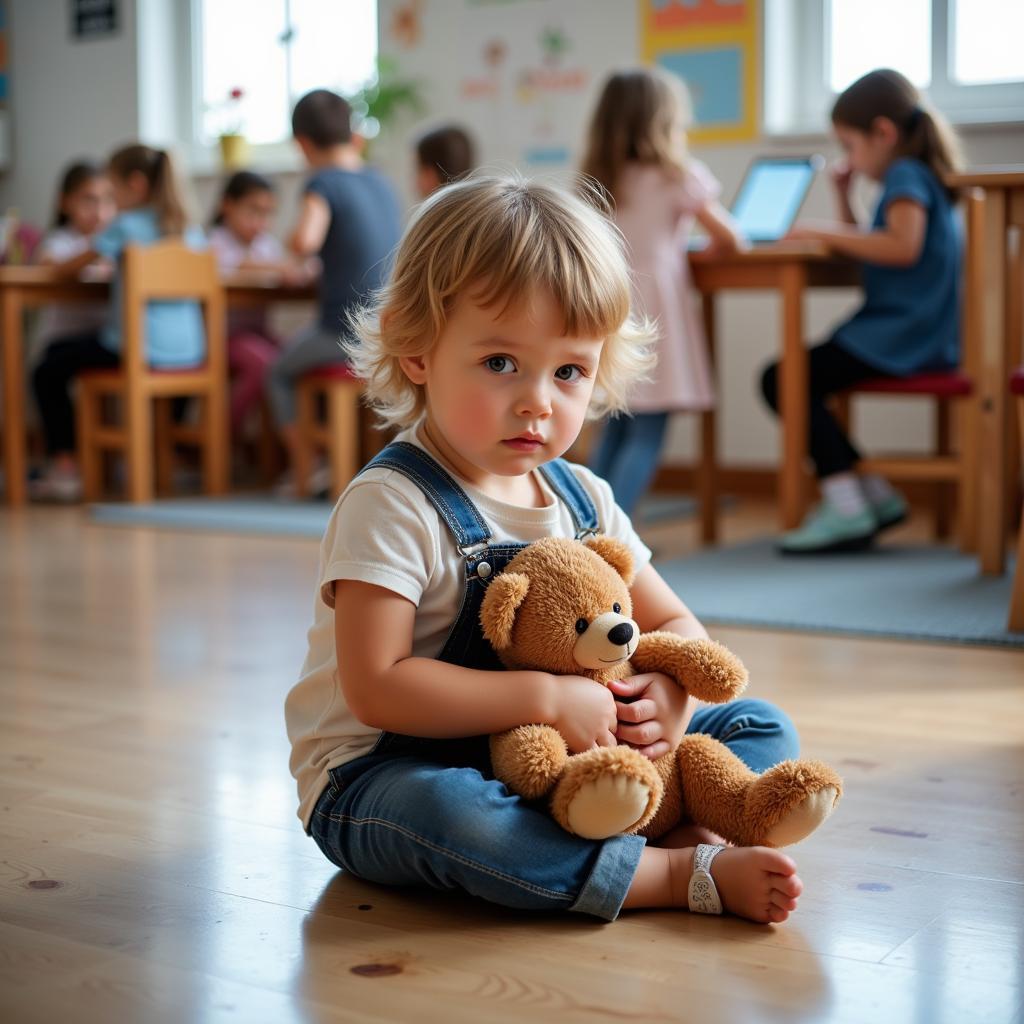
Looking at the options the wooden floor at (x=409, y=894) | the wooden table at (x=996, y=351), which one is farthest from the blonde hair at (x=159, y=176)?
the wooden floor at (x=409, y=894)

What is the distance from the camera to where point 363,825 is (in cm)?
107

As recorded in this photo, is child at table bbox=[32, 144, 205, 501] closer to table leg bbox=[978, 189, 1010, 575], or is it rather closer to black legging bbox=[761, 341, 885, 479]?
black legging bbox=[761, 341, 885, 479]

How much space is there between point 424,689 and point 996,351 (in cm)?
179

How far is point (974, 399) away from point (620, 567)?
194cm

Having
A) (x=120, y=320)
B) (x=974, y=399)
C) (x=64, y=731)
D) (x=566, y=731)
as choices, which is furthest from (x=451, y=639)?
(x=120, y=320)

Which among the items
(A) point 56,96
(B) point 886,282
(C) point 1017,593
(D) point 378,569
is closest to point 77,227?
(A) point 56,96

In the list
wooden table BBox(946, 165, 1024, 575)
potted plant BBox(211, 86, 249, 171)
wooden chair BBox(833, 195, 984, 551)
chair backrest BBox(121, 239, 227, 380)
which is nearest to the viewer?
wooden table BBox(946, 165, 1024, 575)

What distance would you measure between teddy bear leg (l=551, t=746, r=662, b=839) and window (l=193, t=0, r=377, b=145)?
414 centimetres

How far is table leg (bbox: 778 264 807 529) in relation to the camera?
2979 millimetres

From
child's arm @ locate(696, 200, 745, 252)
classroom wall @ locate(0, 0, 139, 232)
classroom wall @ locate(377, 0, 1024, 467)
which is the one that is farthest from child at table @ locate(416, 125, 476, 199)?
classroom wall @ locate(0, 0, 139, 232)

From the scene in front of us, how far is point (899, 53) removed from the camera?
3.80 meters

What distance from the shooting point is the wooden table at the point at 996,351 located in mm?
2498

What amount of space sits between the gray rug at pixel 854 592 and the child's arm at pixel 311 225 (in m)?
1.46

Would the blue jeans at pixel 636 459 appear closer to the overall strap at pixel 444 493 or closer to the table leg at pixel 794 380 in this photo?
the table leg at pixel 794 380
